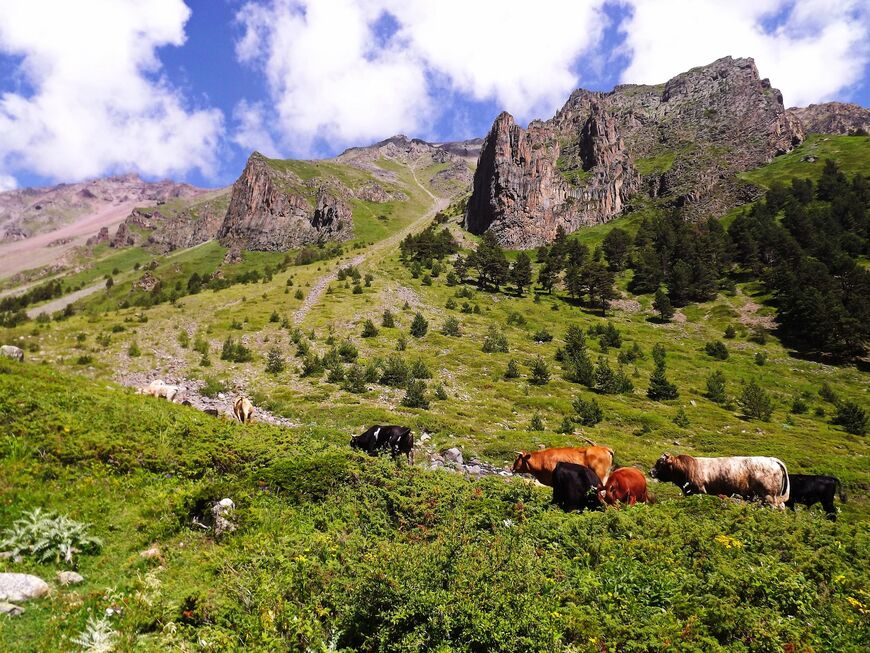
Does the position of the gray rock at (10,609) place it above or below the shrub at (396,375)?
below

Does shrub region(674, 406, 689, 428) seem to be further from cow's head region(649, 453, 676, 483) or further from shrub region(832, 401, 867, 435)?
cow's head region(649, 453, 676, 483)

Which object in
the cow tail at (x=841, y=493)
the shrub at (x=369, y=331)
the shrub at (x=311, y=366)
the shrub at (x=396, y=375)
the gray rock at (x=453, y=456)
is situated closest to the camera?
the cow tail at (x=841, y=493)

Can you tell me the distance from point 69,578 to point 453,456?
13667 mm

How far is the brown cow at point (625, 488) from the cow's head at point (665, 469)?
3.59 m

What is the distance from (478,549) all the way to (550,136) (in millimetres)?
183868

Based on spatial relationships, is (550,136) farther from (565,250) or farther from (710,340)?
(710,340)

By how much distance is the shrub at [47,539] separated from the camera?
8008 mm

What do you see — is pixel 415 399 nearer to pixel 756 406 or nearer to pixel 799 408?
pixel 756 406

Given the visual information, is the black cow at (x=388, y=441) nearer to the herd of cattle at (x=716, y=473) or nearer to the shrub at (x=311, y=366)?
the herd of cattle at (x=716, y=473)

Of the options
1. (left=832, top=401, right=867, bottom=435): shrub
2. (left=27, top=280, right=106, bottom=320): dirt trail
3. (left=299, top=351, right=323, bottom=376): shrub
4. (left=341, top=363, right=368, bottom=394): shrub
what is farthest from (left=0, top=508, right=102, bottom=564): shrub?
(left=27, top=280, right=106, bottom=320): dirt trail

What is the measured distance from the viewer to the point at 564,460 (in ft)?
53.5

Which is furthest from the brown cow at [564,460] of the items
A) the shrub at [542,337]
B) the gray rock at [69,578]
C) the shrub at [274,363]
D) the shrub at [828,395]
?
the shrub at [828,395]

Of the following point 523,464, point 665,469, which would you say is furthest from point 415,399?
point 665,469

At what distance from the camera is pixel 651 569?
823cm
